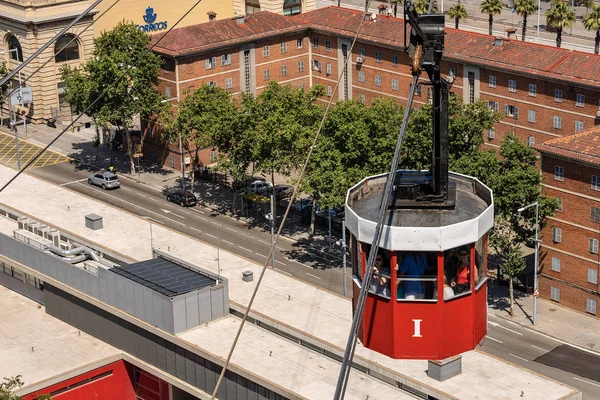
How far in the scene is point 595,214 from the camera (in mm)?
95375

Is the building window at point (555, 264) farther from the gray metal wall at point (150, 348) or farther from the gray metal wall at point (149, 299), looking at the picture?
the gray metal wall at point (150, 348)

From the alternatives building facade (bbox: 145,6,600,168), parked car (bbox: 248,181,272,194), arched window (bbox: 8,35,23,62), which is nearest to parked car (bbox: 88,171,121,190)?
building facade (bbox: 145,6,600,168)

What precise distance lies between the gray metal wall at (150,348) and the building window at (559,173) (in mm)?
34454

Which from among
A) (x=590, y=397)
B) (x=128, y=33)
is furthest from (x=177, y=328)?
(x=128, y=33)

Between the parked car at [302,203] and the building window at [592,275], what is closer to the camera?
the building window at [592,275]

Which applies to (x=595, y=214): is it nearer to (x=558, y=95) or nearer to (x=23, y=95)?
(x=558, y=95)

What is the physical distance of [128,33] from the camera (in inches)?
5084

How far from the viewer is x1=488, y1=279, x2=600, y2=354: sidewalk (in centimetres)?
9325

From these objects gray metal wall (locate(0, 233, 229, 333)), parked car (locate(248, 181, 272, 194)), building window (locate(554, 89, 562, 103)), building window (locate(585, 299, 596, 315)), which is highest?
building window (locate(554, 89, 562, 103))

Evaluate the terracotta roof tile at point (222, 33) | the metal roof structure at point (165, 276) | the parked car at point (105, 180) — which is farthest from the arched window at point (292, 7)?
the metal roof structure at point (165, 276)

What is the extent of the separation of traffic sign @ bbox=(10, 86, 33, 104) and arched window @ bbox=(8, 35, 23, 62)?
15.4 ft

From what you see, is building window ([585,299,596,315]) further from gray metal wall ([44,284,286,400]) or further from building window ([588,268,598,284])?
gray metal wall ([44,284,286,400])

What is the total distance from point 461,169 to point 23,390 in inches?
1444

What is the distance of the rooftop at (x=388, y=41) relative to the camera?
113625mm
